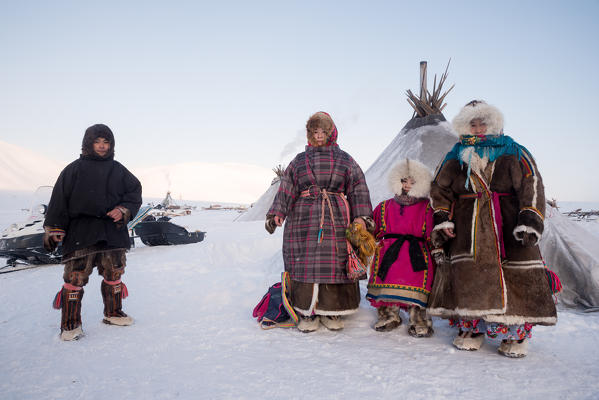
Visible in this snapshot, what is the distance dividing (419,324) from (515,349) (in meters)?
0.63

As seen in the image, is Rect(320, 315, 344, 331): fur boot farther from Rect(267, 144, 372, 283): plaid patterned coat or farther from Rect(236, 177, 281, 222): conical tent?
Rect(236, 177, 281, 222): conical tent

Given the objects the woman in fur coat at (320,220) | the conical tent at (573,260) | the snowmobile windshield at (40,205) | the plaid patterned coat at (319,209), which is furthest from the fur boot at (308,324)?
the snowmobile windshield at (40,205)

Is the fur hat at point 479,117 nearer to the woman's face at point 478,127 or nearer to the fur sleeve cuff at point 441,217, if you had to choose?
Answer: the woman's face at point 478,127

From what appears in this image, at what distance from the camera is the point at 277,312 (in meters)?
2.88

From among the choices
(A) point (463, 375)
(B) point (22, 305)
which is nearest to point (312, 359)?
(A) point (463, 375)

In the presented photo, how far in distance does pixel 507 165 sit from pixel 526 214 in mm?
354

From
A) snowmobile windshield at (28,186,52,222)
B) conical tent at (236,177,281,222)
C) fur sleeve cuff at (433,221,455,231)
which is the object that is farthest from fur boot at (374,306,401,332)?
conical tent at (236,177,281,222)

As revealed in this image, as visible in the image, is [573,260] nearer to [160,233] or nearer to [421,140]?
[421,140]

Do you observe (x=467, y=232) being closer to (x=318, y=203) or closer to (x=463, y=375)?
(x=463, y=375)

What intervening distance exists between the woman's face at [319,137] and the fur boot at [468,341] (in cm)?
177

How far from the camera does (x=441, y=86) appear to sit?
219 inches

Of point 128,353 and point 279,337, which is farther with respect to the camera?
point 279,337

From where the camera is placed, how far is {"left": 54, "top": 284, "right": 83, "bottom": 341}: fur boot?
2479mm

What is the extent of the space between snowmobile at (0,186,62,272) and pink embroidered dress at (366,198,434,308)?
4.98 m
